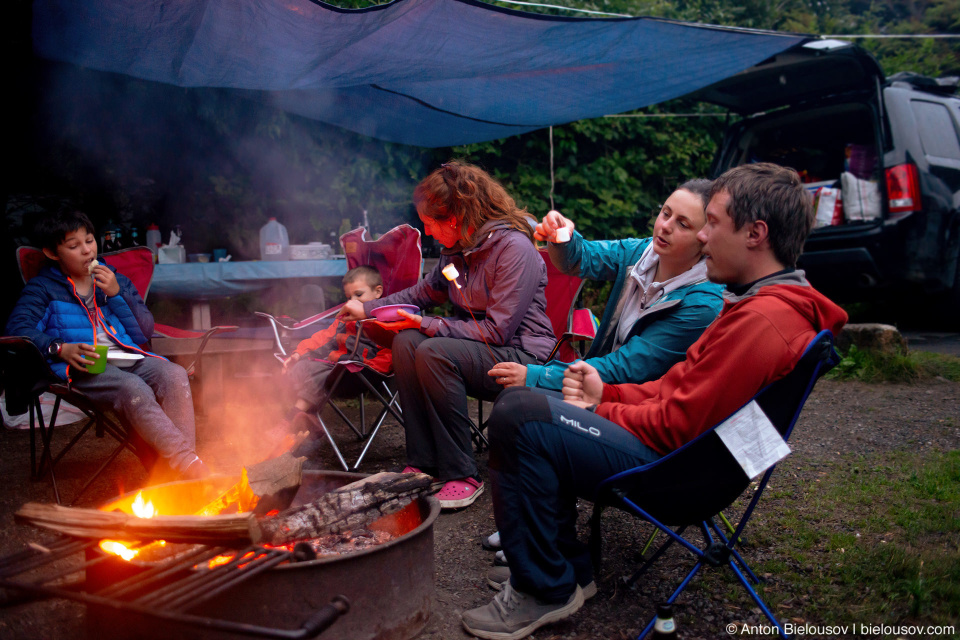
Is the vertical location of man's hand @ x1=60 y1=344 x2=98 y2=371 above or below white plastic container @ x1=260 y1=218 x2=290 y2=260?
below

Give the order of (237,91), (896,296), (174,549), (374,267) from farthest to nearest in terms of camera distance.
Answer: (896,296) → (237,91) → (374,267) → (174,549)

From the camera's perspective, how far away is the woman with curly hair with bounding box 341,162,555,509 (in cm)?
279

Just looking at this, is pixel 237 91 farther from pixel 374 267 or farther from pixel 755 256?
pixel 755 256

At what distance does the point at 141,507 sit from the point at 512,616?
113 cm

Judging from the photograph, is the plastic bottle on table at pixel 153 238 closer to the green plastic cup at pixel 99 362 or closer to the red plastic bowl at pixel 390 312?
the green plastic cup at pixel 99 362

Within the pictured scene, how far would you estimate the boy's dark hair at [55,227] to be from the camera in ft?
10.0

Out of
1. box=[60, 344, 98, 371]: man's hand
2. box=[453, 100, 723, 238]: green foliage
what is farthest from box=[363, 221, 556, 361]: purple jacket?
box=[453, 100, 723, 238]: green foliage

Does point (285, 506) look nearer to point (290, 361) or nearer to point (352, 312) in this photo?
point (352, 312)

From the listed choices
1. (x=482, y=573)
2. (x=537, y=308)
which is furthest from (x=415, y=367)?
(x=482, y=573)

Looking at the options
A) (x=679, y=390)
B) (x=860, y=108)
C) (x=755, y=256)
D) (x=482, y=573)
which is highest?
(x=860, y=108)

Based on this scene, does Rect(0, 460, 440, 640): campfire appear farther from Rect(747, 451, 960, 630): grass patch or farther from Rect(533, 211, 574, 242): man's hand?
Rect(747, 451, 960, 630): grass patch

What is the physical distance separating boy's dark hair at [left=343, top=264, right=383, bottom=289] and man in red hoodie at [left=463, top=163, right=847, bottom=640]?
88.6 inches

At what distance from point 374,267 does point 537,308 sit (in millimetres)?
1356

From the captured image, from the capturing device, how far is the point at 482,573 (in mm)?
2234
